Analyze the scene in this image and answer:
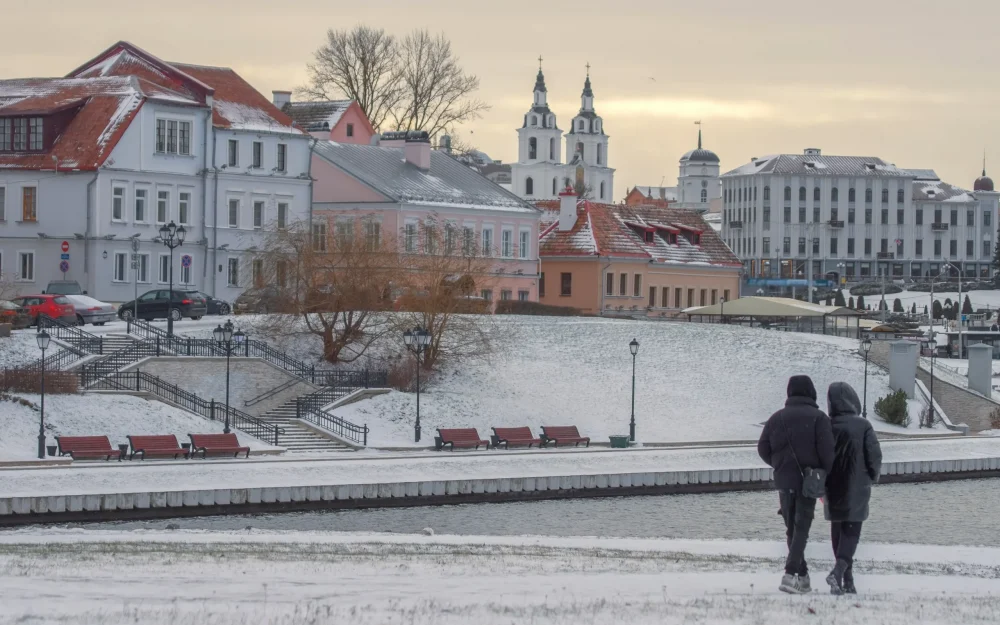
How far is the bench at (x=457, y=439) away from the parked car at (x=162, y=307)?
15.9 meters

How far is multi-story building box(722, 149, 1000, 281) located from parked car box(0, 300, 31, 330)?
120 m

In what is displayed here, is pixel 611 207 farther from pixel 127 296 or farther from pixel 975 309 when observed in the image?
pixel 975 309

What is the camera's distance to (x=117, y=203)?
65.2m

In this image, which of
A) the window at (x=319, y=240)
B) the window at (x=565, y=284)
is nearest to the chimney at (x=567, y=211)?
the window at (x=565, y=284)

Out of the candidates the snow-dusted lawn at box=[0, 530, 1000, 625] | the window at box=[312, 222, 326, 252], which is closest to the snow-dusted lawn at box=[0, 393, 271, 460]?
the window at box=[312, 222, 326, 252]

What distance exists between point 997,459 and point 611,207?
4650 centimetres

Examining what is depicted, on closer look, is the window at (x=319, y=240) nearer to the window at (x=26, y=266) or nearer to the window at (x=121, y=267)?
the window at (x=121, y=267)

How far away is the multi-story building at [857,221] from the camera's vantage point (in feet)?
549

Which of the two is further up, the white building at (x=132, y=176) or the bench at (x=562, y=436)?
the white building at (x=132, y=176)

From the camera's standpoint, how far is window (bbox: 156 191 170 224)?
66.6 meters

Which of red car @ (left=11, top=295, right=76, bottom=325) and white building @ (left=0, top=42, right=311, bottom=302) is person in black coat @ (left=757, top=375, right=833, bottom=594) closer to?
red car @ (left=11, top=295, right=76, bottom=325)

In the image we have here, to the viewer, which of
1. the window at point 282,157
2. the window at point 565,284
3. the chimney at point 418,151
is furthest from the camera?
the window at point 565,284

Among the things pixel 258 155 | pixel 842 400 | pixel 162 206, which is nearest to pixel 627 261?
pixel 258 155

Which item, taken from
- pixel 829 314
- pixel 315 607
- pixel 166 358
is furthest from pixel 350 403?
pixel 315 607
